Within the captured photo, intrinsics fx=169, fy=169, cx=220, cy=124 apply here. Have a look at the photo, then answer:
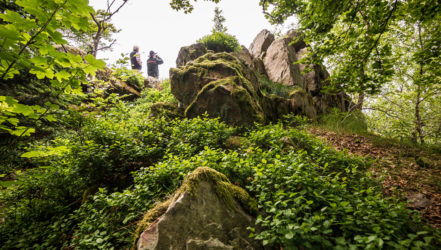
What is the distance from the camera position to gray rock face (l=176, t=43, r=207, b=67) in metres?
9.79

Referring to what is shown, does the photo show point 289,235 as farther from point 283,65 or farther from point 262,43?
point 262,43

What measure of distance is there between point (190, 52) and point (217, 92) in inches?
198

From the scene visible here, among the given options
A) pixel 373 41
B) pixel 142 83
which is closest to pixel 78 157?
pixel 373 41

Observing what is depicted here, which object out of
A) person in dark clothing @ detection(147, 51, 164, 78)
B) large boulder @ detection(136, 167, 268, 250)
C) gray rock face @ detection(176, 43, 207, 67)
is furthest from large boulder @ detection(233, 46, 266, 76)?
large boulder @ detection(136, 167, 268, 250)

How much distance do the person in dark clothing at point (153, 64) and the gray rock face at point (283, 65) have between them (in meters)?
10.4

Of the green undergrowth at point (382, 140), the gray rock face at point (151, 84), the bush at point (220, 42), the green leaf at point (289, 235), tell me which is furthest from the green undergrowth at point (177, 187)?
the gray rock face at point (151, 84)

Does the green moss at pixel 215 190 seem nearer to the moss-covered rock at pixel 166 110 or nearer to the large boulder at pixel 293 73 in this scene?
the moss-covered rock at pixel 166 110

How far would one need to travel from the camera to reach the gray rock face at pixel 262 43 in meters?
13.9

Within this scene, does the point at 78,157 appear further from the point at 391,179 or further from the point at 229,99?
the point at 391,179

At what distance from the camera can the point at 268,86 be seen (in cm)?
945

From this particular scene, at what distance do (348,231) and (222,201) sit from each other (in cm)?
140

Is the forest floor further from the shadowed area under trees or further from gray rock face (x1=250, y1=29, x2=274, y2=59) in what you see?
gray rock face (x1=250, y1=29, x2=274, y2=59)

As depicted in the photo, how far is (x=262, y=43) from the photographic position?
14016 millimetres

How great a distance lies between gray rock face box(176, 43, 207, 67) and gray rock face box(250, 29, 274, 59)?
5.21 metres
